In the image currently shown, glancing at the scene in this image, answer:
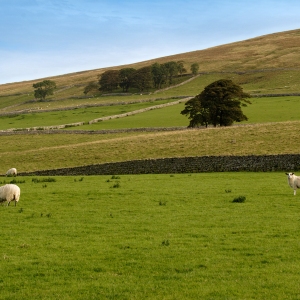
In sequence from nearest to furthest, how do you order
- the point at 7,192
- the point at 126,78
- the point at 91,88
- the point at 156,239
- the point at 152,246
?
the point at 152,246 → the point at 156,239 → the point at 7,192 → the point at 126,78 → the point at 91,88

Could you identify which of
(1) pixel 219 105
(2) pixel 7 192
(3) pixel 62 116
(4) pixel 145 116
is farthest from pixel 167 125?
(2) pixel 7 192

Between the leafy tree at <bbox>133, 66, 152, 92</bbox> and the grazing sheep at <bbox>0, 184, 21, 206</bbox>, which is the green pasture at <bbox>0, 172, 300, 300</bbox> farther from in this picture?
the leafy tree at <bbox>133, 66, 152, 92</bbox>

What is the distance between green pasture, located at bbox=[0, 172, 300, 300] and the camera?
11.0m

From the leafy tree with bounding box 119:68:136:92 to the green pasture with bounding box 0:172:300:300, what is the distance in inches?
5190

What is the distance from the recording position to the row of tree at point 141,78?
503ft

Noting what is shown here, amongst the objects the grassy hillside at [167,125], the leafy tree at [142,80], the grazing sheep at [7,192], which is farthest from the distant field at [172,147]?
the leafy tree at [142,80]

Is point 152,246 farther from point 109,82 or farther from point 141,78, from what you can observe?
point 109,82

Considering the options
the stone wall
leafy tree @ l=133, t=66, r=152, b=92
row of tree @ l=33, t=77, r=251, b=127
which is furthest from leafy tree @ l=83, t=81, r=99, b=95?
the stone wall

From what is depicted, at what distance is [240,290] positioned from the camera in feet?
35.0

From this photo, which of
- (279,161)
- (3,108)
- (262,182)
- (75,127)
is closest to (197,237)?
(262,182)

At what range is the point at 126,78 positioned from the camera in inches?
6220

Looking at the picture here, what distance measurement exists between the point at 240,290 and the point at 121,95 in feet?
454

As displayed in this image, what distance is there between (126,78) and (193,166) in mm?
121795

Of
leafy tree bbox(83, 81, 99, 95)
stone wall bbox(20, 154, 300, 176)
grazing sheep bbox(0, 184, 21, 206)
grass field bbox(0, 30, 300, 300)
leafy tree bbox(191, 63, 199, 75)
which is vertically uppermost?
leafy tree bbox(191, 63, 199, 75)
